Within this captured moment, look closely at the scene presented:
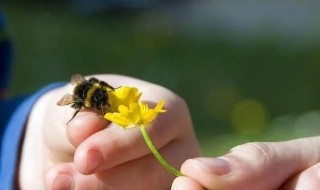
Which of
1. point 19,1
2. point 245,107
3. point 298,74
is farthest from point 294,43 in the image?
point 19,1

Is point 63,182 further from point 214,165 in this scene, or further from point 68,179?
point 214,165

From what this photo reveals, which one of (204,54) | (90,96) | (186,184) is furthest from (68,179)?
(204,54)

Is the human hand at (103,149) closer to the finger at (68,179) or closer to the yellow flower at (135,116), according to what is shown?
the finger at (68,179)

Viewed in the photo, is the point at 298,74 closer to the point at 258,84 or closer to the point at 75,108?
the point at 258,84

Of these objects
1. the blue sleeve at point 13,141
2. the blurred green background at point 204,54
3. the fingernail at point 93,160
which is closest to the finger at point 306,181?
the fingernail at point 93,160

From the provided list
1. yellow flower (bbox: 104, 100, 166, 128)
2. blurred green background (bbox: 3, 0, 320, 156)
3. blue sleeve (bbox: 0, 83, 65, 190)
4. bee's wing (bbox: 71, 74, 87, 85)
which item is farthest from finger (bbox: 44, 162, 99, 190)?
blurred green background (bbox: 3, 0, 320, 156)

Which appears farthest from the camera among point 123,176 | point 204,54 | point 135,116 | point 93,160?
point 204,54

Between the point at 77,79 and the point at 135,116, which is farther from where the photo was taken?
the point at 77,79
